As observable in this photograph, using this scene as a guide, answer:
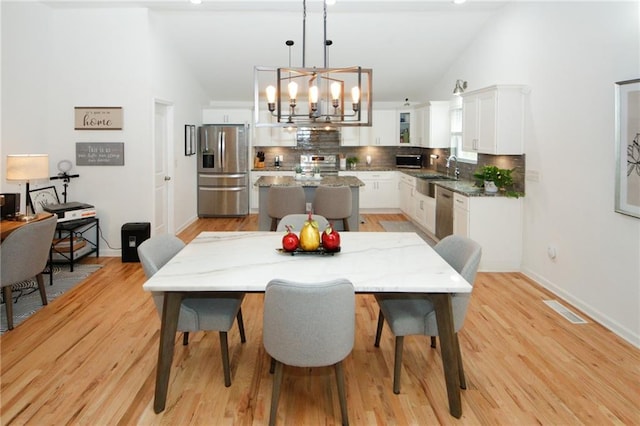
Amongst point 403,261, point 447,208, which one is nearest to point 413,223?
point 447,208

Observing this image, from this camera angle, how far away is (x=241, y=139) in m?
8.88

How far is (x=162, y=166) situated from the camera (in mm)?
6773

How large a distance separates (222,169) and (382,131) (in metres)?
3.23

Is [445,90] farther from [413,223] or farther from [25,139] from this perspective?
[25,139]

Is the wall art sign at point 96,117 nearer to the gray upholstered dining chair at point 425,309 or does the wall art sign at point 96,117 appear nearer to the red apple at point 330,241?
the red apple at point 330,241

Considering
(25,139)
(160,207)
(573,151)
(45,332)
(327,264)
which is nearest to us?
(327,264)

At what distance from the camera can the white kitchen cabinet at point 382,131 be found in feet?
31.4

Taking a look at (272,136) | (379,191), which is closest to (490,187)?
(379,191)

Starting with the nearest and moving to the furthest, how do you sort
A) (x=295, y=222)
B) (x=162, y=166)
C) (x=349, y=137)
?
(x=295, y=222) < (x=162, y=166) < (x=349, y=137)

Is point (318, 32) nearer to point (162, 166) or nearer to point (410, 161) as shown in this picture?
point (162, 166)

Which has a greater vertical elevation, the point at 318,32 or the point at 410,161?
the point at 318,32

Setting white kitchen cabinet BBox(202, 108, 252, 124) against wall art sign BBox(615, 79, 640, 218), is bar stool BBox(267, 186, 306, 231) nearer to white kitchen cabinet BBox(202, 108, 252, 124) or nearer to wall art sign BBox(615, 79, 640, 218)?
wall art sign BBox(615, 79, 640, 218)

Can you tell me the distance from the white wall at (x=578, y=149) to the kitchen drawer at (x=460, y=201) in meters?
0.61

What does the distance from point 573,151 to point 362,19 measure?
11.0 ft
